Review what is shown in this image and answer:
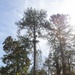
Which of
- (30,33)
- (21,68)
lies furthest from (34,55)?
(21,68)

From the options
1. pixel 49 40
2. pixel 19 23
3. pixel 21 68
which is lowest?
pixel 21 68

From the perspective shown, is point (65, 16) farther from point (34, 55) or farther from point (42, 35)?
point (34, 55)

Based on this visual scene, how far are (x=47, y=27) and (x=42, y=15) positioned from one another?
216 cm

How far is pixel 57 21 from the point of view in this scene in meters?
40.4

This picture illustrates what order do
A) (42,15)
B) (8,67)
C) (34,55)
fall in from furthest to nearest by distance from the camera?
(8,67) → (42,15) → (34,55)

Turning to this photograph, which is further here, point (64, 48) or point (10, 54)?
point (10, 54)

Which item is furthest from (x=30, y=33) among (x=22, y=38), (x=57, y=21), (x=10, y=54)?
(x=10, y=54)

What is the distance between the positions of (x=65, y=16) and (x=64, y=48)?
551cm

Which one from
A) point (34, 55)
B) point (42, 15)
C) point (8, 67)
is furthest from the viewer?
point (8, 67)

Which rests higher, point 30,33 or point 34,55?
point 30,33

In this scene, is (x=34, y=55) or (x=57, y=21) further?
(x=57, y=21)

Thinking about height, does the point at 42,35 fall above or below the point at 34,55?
above

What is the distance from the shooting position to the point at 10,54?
169 feet

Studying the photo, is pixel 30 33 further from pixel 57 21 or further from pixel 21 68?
pixel 21 68
